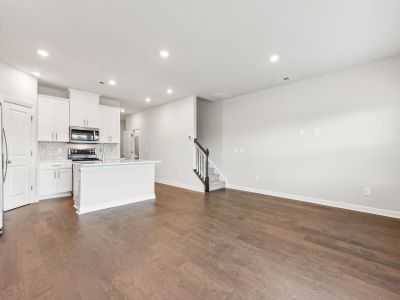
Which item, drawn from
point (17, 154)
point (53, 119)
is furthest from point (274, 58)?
point (17, 154)

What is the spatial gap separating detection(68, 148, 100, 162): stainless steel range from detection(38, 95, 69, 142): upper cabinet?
0.41 metres

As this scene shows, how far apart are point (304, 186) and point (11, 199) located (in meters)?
6.29

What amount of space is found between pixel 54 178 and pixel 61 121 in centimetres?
147

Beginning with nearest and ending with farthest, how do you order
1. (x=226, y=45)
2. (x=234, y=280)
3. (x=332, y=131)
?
(x=234, y=280) < (x=226, y=45) < (x=332, y=131)

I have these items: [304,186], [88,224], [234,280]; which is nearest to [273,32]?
[234,280]

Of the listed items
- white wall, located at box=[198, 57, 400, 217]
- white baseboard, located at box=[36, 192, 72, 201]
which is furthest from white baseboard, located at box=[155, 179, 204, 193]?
white baseboard, located at box=[36, 192, 72, 201]

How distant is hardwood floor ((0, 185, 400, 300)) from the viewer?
1.62m

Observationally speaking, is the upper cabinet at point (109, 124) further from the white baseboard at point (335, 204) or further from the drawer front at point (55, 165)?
the white baseboard at point (335, 204)

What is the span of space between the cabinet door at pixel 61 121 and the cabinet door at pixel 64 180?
83cm

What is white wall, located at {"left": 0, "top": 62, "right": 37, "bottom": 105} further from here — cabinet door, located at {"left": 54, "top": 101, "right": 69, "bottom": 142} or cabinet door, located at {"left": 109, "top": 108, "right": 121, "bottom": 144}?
cabinet door, located at {"left": 109, "top": 108, "right": 121, "bottom": 144}

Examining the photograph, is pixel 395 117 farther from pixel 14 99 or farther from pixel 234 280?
pixel 14 99

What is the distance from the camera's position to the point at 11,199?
3713mm

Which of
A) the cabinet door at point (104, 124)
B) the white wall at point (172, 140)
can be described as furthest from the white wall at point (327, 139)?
the cabinet door at point (104, 124)

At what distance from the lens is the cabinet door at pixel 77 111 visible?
4.98 m
